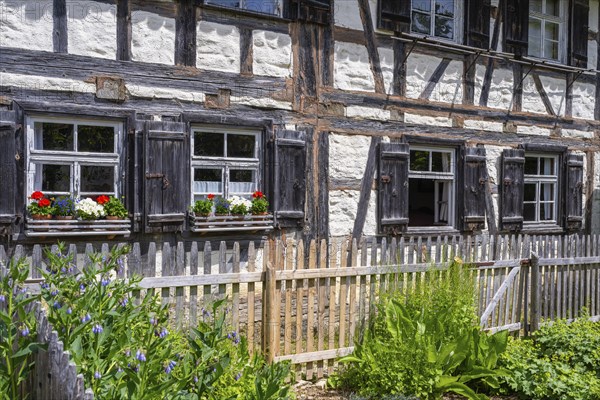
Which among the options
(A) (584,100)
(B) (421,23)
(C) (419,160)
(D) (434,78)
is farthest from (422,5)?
(A) (584,100)

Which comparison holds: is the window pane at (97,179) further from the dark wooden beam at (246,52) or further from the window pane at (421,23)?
the window pane at (421,23)

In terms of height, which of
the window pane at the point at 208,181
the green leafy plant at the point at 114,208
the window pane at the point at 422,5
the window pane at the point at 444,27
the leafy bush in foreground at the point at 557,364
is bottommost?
the leafy bush in foreground at the point at 557,364

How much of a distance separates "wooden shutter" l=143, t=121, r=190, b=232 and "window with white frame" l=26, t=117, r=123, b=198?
32 centimetres

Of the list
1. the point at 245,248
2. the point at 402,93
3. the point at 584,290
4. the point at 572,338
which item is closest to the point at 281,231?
the point at 245,248

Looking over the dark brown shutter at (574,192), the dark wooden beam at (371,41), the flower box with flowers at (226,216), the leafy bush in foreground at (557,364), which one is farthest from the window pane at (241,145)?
the dark brown shutter at (574,192)

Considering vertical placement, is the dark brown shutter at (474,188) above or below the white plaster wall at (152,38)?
below

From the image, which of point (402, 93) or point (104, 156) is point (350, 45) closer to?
point (402, 93)

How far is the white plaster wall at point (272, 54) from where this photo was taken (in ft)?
23.8

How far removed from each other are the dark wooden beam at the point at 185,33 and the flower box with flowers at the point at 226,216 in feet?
4.81

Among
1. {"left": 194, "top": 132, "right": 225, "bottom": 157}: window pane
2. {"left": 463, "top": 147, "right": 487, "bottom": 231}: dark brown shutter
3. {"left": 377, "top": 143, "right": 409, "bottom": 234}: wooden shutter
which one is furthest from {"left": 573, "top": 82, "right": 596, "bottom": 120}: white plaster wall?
{"left": 194, "top": 132, "right": 225, "bottom": 157}: window pane

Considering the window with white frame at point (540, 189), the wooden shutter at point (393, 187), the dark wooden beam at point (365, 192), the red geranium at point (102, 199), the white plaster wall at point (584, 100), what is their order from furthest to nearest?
the white plaster wall at point (584, 100) < the window with white frame at point (540, 189) < the wooden shutter at point (393, 187) < the dark wooden beam at point (365, 192) < the red geranium at point (102, 199)

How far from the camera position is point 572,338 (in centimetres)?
581

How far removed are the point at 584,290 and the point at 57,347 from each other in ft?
22.0

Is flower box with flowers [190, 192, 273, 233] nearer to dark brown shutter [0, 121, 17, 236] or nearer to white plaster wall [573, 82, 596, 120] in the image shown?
dark brown shutter [0, 121, 17, 236]
